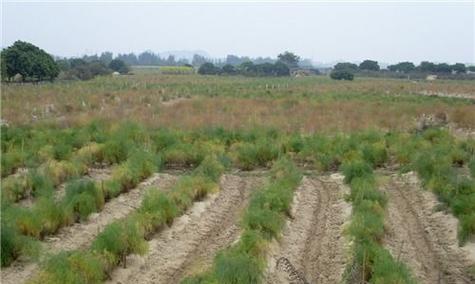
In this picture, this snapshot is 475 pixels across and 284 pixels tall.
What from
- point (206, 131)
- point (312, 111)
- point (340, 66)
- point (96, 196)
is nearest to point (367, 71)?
point (340, 66)

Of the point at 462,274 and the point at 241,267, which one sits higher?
the point at 241,267

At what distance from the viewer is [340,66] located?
102m

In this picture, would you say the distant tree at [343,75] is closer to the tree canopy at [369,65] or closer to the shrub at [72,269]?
the tree canopy at [369,65]

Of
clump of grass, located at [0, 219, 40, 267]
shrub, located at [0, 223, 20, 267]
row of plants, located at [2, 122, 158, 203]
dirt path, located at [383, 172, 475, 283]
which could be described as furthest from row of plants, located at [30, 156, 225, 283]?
dirt path, located at [383, 172, 475, 283]

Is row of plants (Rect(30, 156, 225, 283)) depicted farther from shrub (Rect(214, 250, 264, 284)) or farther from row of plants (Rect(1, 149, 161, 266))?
shrub (Rect(214, 250, 264, 284))

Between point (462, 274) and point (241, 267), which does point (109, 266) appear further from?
point (462, 274)

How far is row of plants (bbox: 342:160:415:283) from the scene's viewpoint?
23.4ft

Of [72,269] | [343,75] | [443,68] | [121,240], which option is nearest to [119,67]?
[343,75]

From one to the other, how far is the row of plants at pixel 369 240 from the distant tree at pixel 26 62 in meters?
41.6

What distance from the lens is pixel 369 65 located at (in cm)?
Answer: 10075

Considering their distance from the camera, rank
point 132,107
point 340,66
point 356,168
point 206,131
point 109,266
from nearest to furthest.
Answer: point 109,266 → point 356,168 → point 206,131 → point 132,107 → point 340,66

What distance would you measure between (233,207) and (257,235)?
10.8 ft

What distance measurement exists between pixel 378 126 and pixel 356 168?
9.67m

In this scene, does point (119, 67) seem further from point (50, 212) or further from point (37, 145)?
point (50, 212)
